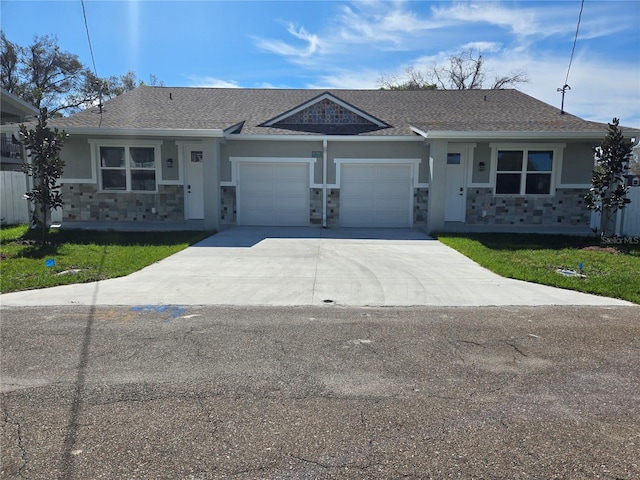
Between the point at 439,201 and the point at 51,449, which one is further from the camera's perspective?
the point at 439,201

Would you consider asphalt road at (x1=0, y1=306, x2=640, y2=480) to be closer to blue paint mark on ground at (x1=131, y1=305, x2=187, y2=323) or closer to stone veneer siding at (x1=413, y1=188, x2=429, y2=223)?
blue paint mark on ground at (x1=131, y1=305, x2=187, y2=323)

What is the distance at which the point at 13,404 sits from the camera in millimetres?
3439

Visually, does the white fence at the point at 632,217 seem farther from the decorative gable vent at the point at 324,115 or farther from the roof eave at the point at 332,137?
the decorative gable vent at the point at 324,115

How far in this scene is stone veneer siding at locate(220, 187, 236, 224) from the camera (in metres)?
15.3

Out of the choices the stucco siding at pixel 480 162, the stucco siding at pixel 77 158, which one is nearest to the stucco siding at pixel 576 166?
the stucco siding at pixel 480 162

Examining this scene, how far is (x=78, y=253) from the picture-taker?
10.1 m

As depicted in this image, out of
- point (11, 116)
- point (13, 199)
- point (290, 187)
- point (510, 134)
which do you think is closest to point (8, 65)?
point (11, 116)

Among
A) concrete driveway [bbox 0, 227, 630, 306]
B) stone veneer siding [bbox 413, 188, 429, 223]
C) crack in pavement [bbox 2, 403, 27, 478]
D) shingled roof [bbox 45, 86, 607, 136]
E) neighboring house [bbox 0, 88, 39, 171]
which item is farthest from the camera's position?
neighboring house [bbox 0, 88, 39, 171]

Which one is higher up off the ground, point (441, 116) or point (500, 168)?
point (441, 116)

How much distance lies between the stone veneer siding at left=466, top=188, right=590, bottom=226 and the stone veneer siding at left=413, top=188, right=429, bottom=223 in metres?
1.38

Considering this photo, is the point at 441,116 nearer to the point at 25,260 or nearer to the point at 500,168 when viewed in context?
the point at 500,168

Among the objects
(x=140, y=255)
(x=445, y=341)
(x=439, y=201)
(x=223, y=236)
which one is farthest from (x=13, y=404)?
(x=439, y=201)

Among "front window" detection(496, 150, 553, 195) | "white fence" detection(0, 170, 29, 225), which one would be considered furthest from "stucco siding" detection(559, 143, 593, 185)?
"white fence" detection(0, 170, 29, 225)

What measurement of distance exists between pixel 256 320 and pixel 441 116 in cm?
1340
